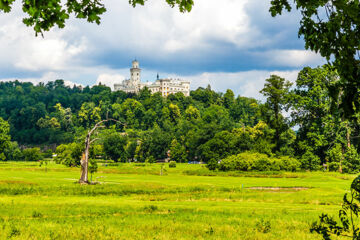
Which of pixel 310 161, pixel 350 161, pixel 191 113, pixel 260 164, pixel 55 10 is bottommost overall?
pixel 260 164

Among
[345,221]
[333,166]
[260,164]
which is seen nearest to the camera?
[345,221]

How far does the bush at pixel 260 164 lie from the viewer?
3046 inches

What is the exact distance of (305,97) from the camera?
80.5 meters

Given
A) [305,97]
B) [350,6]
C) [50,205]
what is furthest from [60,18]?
[305,97]

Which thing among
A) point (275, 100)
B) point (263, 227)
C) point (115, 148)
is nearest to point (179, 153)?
point (115, 148)

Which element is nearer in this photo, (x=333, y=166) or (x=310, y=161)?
(x=333, y=166)

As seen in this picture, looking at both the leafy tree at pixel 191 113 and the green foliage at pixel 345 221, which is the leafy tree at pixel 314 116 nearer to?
the green foliage at pixel 345 221

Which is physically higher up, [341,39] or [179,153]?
[341,39]

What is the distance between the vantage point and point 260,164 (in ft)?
256

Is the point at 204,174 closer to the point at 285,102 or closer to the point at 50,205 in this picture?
the point at 285,102

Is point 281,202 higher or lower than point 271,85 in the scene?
lower

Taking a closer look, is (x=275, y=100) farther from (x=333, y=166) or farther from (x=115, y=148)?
(x=115, y=148)

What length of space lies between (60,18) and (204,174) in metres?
71.5

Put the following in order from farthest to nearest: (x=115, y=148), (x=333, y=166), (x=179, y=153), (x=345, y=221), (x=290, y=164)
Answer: (x=179, y=153) → (x=115, y=148) → (x=290, y=164) → (x=333, y=166) → (x=345, y=221)
